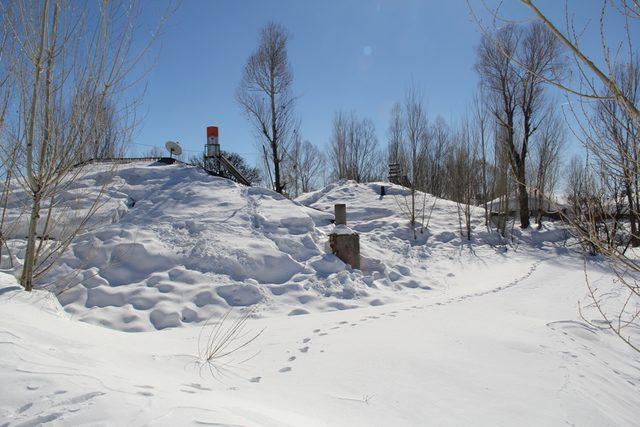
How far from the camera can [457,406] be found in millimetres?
2598

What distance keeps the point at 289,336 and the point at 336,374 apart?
1.26 meters

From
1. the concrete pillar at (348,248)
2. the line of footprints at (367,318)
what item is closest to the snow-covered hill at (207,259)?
the concrete pillar at (348,248)

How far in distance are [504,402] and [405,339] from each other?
132 centimetres

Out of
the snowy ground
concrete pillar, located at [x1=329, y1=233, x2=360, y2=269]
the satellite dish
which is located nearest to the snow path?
the snowy ground

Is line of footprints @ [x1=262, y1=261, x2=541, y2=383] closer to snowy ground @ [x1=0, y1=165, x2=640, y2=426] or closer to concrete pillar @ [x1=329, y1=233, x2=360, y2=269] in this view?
snowy ground @ [x1=0, y1=165, x2=640, y2=426]

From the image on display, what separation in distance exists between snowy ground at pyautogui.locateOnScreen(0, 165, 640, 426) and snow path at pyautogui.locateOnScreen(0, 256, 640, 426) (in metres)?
0.01

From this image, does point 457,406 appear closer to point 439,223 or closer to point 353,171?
point 439,223

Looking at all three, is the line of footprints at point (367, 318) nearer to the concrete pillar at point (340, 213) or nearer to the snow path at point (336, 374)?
the snow path at point (336, 374)

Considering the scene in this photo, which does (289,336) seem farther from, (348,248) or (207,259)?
(348,248)

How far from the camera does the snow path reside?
159 centimetres

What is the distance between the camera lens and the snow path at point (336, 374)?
62.7 inches

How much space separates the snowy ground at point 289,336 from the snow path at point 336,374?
0.01 metres

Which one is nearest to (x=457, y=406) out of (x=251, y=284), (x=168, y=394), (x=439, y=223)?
(x=168, y=394)

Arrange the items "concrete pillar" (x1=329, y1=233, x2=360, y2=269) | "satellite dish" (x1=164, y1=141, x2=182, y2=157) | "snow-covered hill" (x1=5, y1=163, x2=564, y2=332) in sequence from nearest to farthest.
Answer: "snow-covered hill" (x1=5, y1=163, x2=564, y2=332)
"concrete pillar" (x1=329, y1=233, x2=360, y2=269)
"satellite dish" (x1=164, y1=141, x2=182, y2=157)
